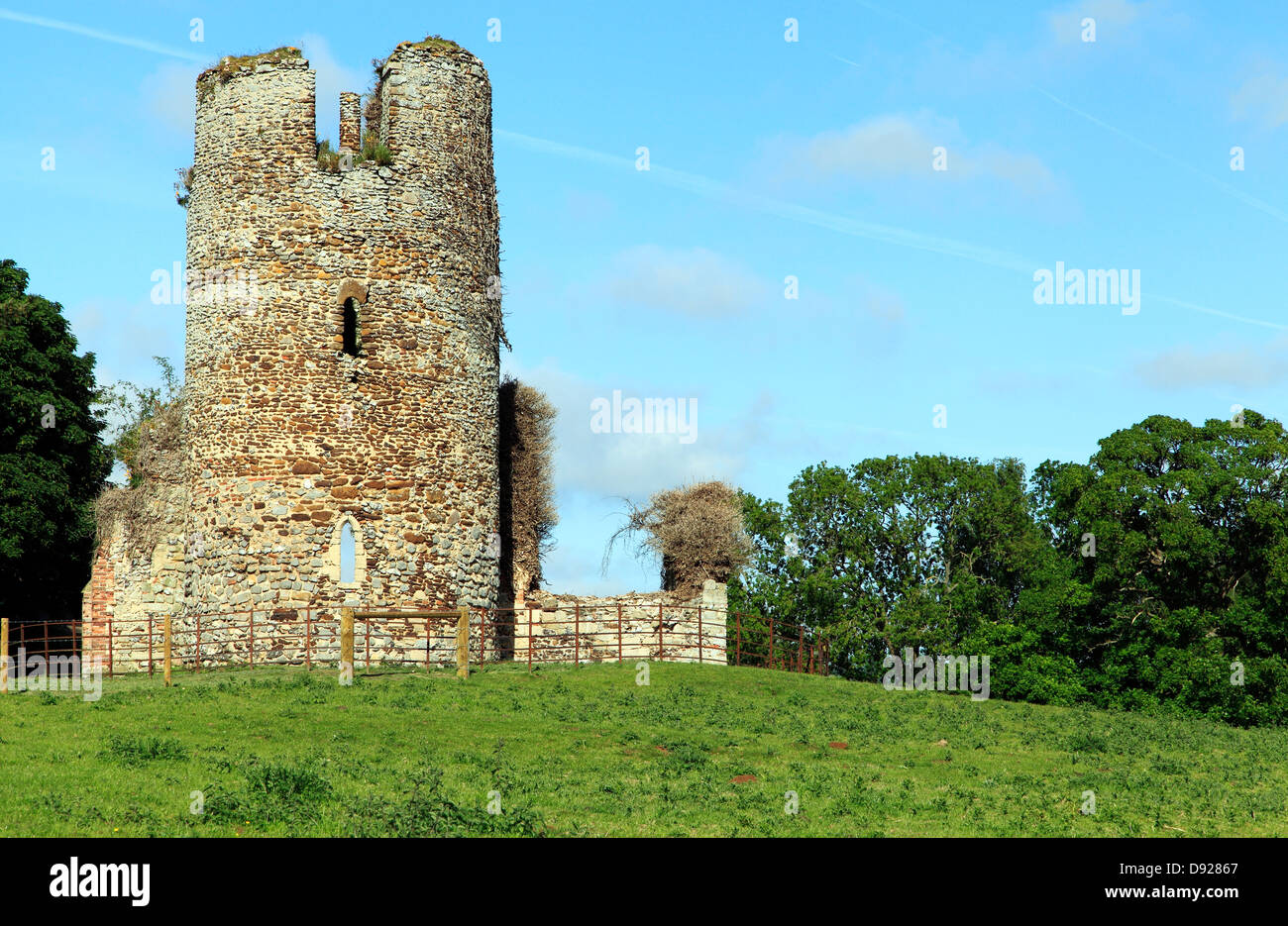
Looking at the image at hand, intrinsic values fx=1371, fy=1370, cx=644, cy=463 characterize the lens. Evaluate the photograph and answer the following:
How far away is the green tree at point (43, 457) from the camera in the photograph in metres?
35.2

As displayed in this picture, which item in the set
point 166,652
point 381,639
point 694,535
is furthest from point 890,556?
point 166,652

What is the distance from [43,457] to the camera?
120 feet

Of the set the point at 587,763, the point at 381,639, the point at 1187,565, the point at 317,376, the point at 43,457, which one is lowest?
the point at 587,763

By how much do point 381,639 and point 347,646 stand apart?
3153 mm

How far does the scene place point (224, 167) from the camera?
28797 mm

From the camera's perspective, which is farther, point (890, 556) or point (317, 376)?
point (890, 556)

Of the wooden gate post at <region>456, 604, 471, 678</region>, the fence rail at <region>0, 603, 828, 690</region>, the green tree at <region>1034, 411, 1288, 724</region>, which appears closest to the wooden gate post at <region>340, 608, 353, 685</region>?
the fence rail at <region>0, 603, 828, 690</region>

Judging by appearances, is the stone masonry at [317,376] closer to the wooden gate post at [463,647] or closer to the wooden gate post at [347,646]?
the wooden gate post at [463,647]

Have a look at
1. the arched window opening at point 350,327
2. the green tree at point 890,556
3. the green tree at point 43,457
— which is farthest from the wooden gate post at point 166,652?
the green tree at point 890,556

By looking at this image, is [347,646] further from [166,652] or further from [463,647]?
[166,652]

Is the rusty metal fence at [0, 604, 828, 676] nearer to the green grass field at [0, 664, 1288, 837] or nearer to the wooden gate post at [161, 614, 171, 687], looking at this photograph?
the wooden gate post at [161, 614, 171, 687]

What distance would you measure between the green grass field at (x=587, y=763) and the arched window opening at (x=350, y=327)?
22.8ft
